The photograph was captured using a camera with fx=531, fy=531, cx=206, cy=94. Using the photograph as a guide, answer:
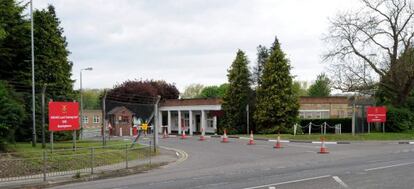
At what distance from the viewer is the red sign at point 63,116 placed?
867 inches

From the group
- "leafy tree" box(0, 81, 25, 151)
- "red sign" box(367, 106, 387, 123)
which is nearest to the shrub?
"red sign" box(367, 106, 387, 123)

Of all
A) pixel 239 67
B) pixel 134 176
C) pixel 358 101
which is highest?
pixel 239 67

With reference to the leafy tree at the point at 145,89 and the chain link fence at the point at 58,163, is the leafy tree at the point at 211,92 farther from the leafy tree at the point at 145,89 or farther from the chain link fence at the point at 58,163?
the chain link fence at the point at 58,163

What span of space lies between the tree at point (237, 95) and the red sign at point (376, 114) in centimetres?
1547

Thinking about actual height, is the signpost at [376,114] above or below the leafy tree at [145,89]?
below

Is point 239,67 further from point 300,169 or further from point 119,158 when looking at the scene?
point 300,169

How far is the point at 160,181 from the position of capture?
15.5 metres

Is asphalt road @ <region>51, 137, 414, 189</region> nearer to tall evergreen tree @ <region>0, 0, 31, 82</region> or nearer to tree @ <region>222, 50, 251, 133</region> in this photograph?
tall evergreen tree @ <region>0, 0, 31, 82</region>

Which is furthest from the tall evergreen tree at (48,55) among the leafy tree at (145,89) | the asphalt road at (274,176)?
the leafy tree at (145,89)

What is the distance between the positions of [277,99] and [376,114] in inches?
394

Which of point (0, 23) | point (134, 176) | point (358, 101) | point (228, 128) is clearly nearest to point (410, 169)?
point (134, 176)

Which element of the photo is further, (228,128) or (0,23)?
(228,128)

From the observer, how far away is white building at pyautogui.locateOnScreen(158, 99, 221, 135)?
65438 millimetres

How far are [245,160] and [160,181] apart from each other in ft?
26.8
